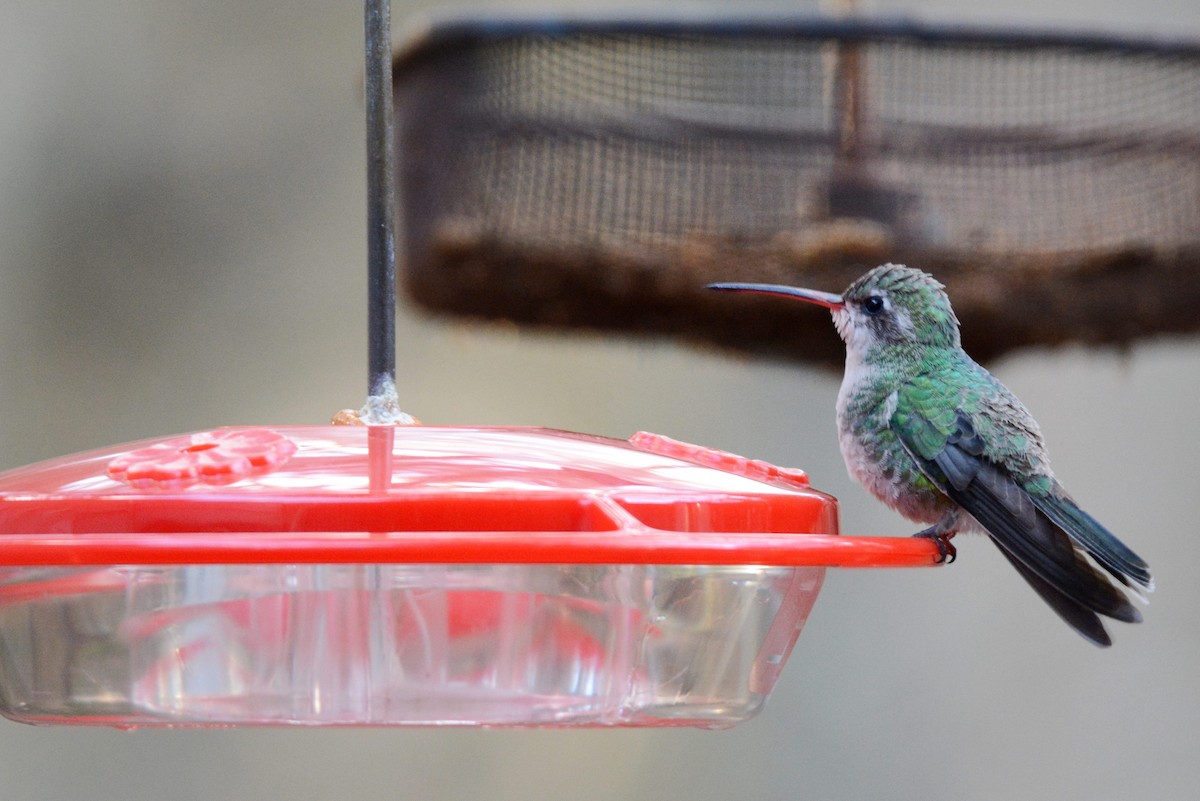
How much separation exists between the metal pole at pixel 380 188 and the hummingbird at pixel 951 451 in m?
0.48

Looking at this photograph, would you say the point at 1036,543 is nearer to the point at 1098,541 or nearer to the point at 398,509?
the point at 1098,541

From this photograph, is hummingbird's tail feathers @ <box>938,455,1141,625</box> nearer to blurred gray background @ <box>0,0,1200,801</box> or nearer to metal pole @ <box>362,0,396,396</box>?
metal pole @ <box>362,0,396,396</box>

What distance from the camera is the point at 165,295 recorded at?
573 centimetres

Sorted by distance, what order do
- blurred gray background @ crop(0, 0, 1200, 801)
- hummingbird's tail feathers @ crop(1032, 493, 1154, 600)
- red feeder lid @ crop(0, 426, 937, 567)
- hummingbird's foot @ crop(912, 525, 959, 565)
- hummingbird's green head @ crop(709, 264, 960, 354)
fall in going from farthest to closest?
blurred gray background @ crop(0, 0, 1200, 801) < hummingbird's green head @ crop(709, 264, 960, 354) < hummingbird's tail feathers @ crop(1032, 493, 1154, 600) < hummingbird's foot @ crop(912, 525, 959, 565) < red feeder lid @ crop(0, 426, 937, 567)

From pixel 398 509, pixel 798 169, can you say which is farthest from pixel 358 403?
pixel 398 509

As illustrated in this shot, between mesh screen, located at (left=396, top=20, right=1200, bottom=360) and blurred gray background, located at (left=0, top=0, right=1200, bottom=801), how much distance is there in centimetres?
249

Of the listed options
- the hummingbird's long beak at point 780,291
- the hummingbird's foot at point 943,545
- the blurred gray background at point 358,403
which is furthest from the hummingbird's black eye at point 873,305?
the blurred gray background at point 358,403

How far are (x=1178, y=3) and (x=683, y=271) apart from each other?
12.5ft

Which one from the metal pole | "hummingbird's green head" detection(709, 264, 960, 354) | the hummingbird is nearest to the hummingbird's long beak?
the hummingbird

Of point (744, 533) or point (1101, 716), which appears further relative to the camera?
point (1101, 716)

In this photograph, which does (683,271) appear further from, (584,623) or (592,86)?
(584,623)

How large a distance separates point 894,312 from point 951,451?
0.29 metres

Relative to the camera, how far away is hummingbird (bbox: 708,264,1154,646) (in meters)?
1.66

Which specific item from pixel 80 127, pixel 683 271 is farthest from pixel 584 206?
pixel 80 127
